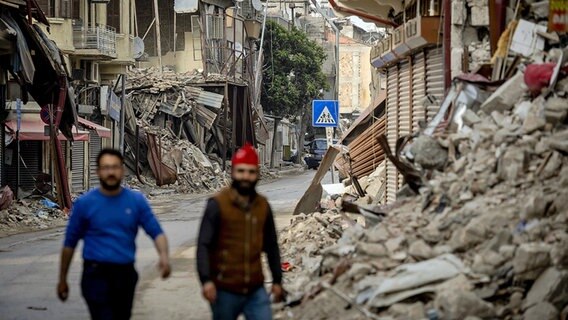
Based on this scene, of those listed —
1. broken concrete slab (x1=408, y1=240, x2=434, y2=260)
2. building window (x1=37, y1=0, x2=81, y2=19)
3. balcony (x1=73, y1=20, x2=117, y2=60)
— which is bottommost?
broken concrete slab (x1=408, y1=240, x2=434, y2=260)

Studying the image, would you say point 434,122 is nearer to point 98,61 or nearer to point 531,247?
point 531,247

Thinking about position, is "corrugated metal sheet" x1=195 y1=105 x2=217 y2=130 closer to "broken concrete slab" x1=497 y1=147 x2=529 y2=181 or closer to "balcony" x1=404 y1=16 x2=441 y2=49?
"balcony" x1=404 y1=16 x2=441 y2=49

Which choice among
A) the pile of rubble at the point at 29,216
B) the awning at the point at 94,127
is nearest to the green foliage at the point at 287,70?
the awning at the point at 94,127

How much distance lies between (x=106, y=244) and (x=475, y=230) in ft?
11.0

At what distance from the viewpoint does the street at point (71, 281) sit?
12.2m

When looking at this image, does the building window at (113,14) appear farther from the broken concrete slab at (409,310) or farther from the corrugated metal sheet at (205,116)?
the broken concrete slab at (409,310)

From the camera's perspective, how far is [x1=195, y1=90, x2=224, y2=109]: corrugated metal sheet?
51438 mm

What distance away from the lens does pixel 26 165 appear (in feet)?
118

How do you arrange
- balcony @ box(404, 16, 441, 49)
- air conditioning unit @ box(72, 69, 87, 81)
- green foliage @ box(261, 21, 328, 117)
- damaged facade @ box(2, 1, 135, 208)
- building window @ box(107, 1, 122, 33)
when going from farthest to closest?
green foliage @ box(261, 21, 328, 117)
building window @ box(107, 1, 122, 33)
air conditioning unit @ box(72, 69, 87, 81)
damaged facade @ box(2, 1, 135, 208)
balcony @ box(404, 16, 441, 49)

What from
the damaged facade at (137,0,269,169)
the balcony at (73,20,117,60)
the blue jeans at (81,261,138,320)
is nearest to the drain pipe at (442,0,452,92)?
the blue jeans at (81,261,138,320)

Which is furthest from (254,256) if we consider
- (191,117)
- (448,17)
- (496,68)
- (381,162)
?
(191,117)

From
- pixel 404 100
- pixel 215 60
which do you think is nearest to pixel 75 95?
pixel 215 60

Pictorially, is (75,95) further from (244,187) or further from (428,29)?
(244,187)

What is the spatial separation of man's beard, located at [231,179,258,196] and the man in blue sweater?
2.49 feet
